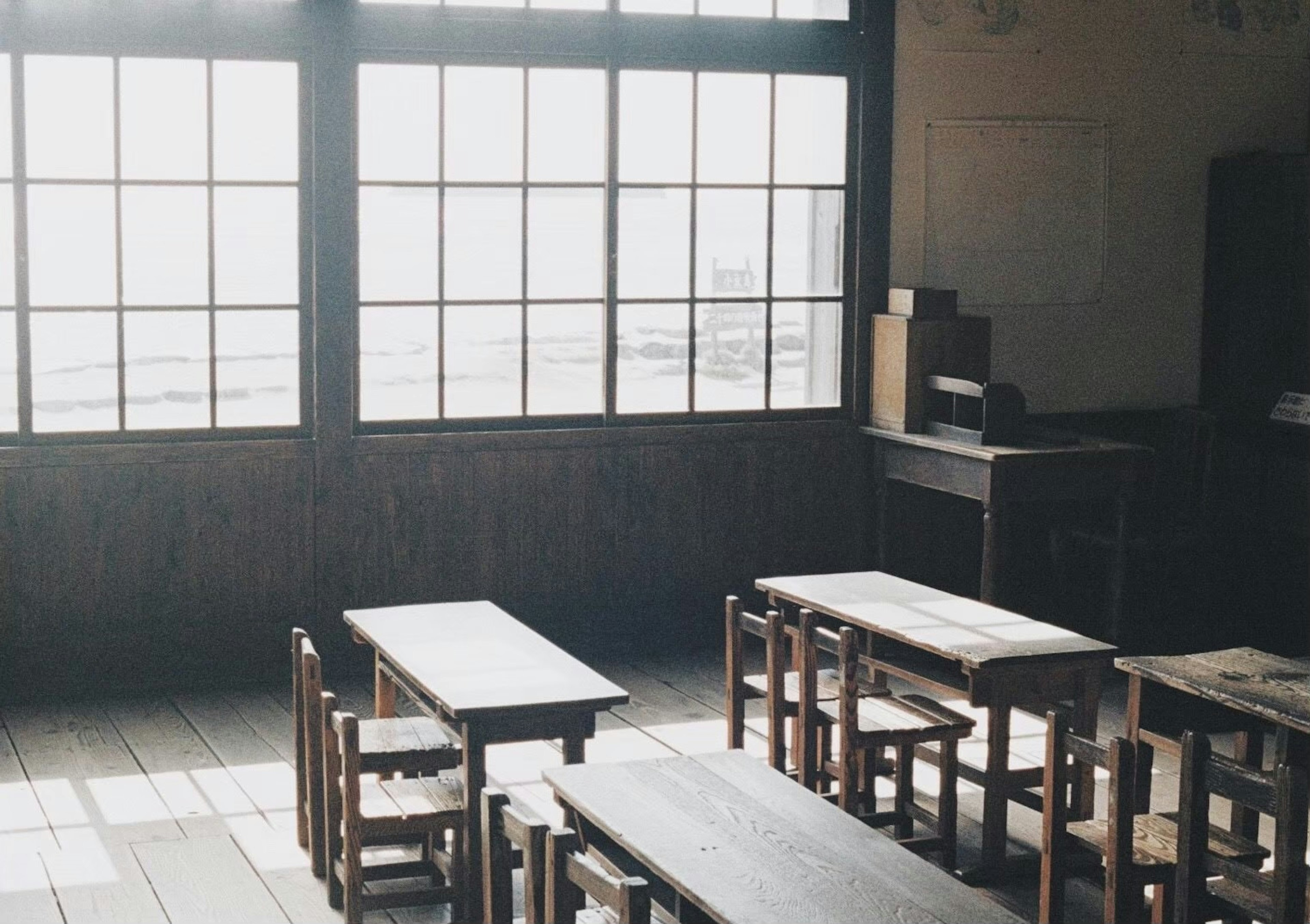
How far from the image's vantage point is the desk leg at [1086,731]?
4.45 metres

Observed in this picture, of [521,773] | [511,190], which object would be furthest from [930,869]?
[511,190]

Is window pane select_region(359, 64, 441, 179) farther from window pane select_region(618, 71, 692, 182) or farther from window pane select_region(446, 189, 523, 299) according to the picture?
window pane select_region(618, 71, 692, 182)

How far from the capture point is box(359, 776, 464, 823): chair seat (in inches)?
157

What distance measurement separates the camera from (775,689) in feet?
15.1

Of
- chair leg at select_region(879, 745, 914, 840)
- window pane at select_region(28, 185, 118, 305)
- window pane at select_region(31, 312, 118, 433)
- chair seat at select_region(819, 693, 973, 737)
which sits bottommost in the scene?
chair leg at select_region(879, 745, 914, 840)

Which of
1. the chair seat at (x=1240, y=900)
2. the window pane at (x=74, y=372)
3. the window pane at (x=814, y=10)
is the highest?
the window pane at (x=814, y=10)

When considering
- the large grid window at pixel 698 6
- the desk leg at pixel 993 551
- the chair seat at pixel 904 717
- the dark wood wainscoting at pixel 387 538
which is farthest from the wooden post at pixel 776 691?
the large grid window at pixel 698 6

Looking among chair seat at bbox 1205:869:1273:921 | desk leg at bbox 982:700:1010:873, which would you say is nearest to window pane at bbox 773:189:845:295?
desk leg at bbox 982:700:1010:873

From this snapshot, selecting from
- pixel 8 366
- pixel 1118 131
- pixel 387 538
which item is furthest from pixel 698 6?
pixel 8 366

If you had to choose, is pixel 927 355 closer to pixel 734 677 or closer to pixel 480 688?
pixel 734 677

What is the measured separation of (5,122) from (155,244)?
2.04ft

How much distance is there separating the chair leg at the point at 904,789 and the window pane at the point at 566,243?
2.61 m

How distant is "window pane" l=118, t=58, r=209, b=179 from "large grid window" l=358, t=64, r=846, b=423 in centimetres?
57

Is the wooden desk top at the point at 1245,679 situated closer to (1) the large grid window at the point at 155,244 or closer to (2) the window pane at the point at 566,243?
(2) the window pane at the point at 566,243
